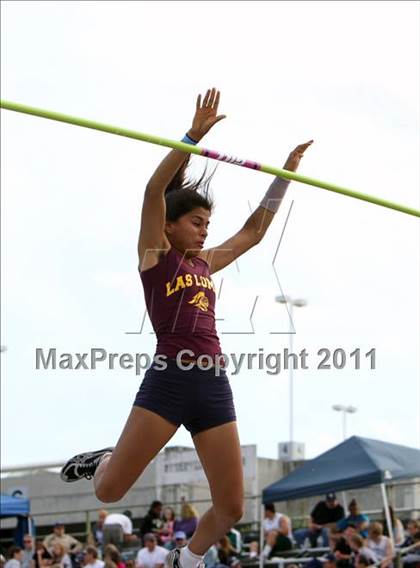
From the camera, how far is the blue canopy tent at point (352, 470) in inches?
551

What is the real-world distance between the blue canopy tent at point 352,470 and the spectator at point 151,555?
1.56m

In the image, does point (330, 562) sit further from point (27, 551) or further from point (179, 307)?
point (179, 307)

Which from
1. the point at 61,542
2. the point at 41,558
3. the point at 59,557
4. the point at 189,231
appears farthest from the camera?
the point at 61,542

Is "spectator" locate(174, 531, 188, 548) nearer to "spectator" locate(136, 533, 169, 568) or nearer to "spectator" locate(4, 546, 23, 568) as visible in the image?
"spectator" locate(136, 533, 169, 568)

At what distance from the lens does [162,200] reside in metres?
6.89

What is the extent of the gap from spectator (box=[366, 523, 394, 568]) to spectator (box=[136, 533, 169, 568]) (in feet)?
8.73

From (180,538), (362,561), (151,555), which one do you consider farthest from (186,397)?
(180,538)

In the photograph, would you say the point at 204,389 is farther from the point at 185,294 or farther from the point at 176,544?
the point at 176,544

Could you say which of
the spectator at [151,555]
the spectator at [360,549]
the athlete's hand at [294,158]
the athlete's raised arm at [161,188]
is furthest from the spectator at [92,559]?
the athlete's raised arm at [161,188]

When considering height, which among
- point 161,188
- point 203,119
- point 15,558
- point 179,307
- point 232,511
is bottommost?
point 15,558

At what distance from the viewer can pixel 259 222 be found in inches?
306

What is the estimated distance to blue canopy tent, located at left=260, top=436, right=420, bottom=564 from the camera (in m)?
14.0

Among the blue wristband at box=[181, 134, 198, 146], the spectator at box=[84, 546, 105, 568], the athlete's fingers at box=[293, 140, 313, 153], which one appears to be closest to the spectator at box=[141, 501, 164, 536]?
the spectator at box=[84, 546, 105, 568]

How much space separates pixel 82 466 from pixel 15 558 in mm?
9760
